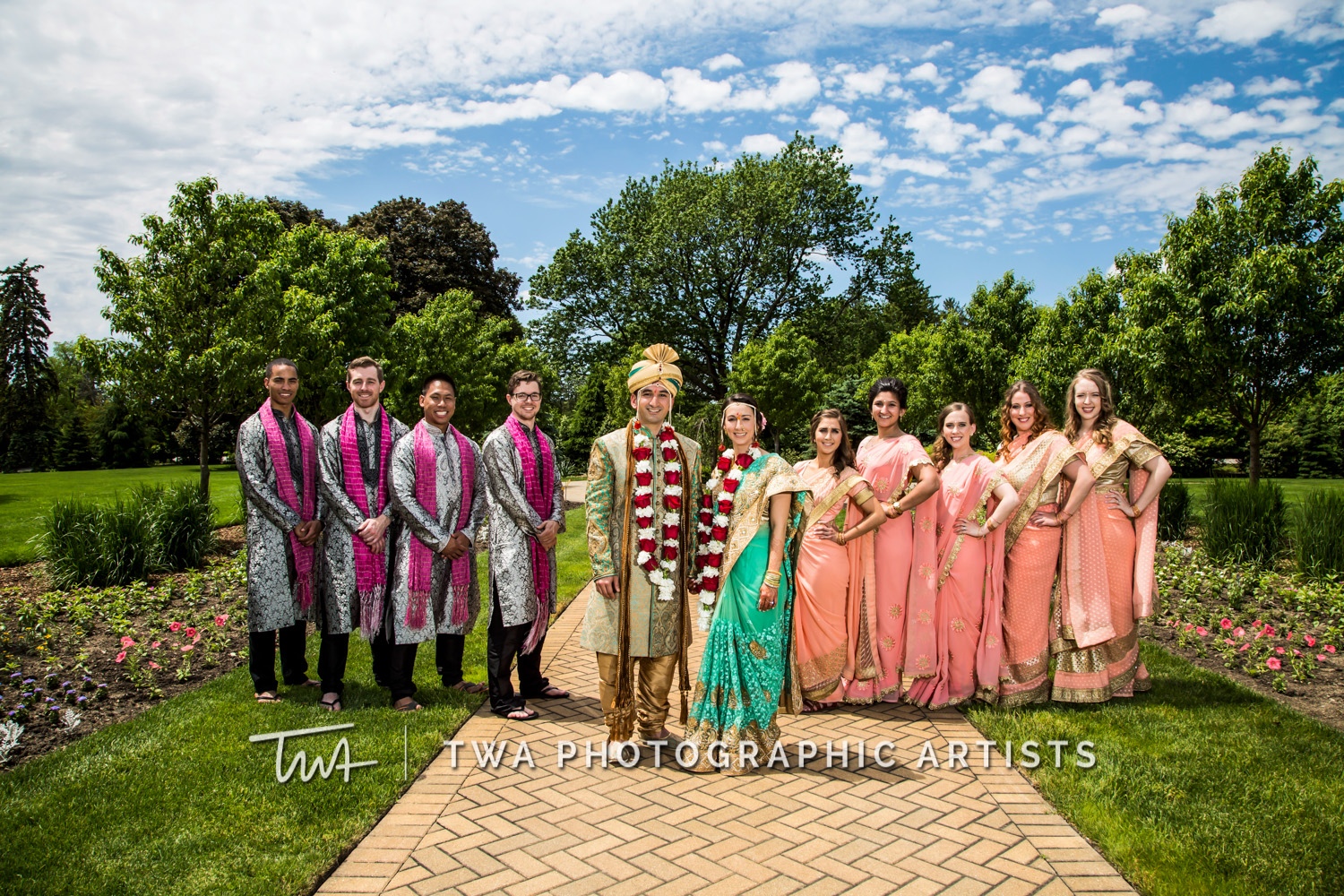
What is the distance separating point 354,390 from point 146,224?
8.89 meters

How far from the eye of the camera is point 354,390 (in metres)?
5.50

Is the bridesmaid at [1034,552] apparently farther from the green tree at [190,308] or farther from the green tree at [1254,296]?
the green tree at [190,308]

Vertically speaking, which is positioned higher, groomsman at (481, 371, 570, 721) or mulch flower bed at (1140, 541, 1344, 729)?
groomsman at (481, 371, 570, 721)

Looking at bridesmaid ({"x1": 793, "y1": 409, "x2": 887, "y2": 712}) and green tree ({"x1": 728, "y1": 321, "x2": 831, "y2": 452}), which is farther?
green tree ({"x1": 728, "y1": 321, "x2": 831, "y2": 452})

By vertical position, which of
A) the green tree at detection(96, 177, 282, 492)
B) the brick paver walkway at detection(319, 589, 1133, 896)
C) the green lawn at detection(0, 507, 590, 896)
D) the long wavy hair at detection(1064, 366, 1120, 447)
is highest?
the green tree at detection(96, 177, 282, 492)

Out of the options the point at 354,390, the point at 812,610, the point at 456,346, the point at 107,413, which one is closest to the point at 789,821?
the point at 812,610

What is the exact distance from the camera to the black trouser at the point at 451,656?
18.8 ft

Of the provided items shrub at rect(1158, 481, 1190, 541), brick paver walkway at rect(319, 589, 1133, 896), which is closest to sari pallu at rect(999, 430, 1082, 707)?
brick paver walkway at rect(319, 589, 1133, 896)

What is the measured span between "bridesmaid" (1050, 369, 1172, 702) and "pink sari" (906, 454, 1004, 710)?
1.49 ft

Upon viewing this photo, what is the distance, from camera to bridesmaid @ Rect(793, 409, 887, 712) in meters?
5.23

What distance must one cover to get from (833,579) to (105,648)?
5596 millimetres

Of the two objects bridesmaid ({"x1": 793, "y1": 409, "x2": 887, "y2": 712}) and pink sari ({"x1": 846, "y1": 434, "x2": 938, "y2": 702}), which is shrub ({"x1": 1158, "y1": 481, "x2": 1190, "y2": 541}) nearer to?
pink sari ({"x1": 846, "y1": 434, "x2": 938, "y2": 702})

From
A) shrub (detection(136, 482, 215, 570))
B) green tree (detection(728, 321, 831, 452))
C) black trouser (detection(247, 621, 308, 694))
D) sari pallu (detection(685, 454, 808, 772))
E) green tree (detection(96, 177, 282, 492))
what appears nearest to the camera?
sari pallu (detection(685, 454, 808, 772))

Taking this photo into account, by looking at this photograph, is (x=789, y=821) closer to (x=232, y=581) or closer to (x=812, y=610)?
(x=812, y=610)
